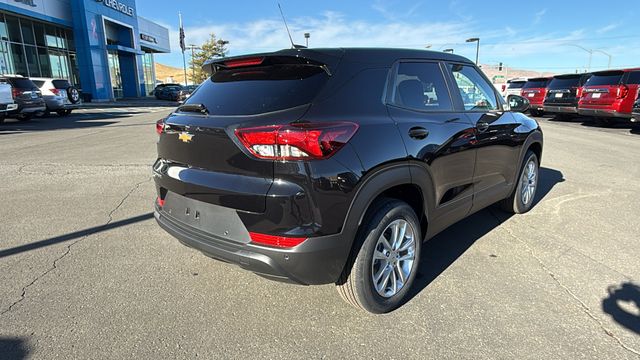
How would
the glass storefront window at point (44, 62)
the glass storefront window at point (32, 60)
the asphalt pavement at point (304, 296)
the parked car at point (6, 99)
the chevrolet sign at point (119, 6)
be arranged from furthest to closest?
the chevrolet sign at point (119, 6) < the glass storefront window at point (44, 62) < the glass storefront window at point (32, 60) < the parked car at point (6, 99) < the asphalt pavement at point (304, 296)

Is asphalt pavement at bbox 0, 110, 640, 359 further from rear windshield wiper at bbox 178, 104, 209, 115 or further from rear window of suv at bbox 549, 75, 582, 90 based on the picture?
rear window of suv at bbox 549, 75, 582, 90

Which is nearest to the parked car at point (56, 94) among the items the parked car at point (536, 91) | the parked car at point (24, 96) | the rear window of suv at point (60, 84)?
the rear window of suv at point (60, 84)

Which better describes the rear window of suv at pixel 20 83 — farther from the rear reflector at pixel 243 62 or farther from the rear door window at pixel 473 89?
the rear door window at pixel 473 89

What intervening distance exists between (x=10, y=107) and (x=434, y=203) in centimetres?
1677

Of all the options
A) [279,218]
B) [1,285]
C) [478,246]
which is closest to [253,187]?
[279,218]

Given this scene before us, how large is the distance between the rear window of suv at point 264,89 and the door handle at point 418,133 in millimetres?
723

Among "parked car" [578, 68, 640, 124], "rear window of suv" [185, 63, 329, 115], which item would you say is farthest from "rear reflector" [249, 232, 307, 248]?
"parked car" [578, 68, 640, 124]

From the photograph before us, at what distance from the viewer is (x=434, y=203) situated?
308 centimetres

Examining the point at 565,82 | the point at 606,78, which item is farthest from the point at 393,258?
the point at 565,82

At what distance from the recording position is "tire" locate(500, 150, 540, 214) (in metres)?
4.67

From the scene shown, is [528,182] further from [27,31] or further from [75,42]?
[75,42]

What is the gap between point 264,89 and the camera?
2613 mm

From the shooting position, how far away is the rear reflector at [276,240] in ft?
7.47

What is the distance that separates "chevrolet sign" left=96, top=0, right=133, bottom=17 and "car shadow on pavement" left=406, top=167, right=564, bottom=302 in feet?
116
